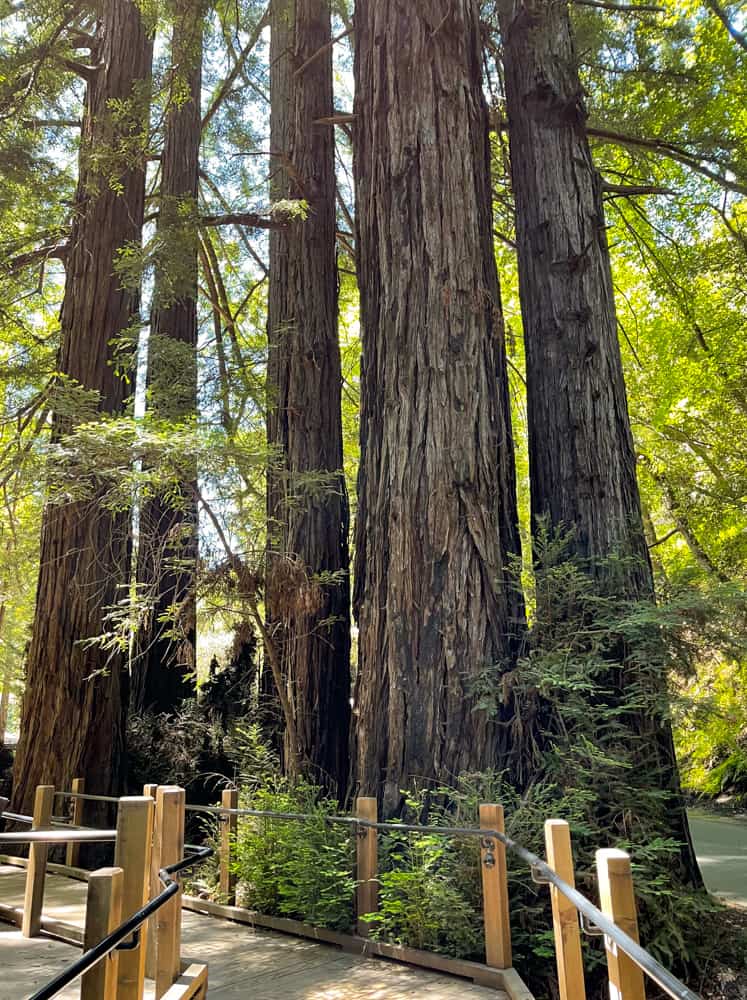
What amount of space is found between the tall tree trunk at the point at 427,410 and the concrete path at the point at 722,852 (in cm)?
370

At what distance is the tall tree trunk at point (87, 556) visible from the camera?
28.9ft

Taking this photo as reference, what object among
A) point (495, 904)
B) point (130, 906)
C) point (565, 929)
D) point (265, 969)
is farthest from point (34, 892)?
point (565, 929)

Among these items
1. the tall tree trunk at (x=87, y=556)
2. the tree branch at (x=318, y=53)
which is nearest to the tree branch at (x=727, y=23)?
the tree branch at (x=318, y=53)

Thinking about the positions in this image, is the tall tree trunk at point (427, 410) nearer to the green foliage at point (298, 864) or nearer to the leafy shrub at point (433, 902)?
the green foliage at point (298, 864)

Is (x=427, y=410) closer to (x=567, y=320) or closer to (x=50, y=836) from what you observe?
(x=567, y=320)

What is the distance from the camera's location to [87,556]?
29.9 feet

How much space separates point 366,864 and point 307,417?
5.06 m

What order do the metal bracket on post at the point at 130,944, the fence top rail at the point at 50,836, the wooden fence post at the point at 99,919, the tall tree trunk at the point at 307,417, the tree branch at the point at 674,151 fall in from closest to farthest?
1. the wooden fence post at the point at 99,919
2. the metal bracket on post at the point at 130,944
3. the fence top rail at the point at 50,836
4. the tall tree trunk at the point at 307,417
5. the tree branch at the point at 674,151

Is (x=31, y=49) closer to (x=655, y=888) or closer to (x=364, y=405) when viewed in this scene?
(x=364, y=405)

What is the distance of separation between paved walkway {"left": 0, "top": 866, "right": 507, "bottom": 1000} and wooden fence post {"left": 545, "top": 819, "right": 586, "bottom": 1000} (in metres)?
1.04

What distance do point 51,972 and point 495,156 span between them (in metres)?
9.38

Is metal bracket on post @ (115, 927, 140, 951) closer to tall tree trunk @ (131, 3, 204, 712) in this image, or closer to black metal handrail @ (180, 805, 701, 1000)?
black metal handrail @ (180, 805, 701, 1000)

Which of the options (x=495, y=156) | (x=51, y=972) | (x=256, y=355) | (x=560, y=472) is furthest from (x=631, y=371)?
(x=51, y=972)

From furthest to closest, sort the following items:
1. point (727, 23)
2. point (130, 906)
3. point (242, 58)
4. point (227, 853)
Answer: point (242, 58) < point (727, 23) < point (227, 853) < point (130, 906)
